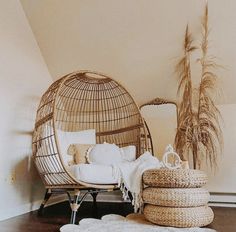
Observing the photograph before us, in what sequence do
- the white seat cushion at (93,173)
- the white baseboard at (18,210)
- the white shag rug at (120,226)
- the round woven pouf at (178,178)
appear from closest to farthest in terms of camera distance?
the white shag rug at (120,226) → the round woven pouf at (178,178) → the white seat cushion at (93,173) → the white baseboard at (18,210)

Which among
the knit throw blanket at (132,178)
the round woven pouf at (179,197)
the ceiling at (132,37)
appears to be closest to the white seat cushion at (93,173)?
the knit throw blanket at (132,178)

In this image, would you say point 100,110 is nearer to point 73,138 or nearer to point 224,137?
point 73,138

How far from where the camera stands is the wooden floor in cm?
209

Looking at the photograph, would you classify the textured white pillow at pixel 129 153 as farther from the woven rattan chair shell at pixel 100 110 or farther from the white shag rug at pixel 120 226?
the white shag rug at pixel 120 226

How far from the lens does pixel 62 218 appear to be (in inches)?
96.6

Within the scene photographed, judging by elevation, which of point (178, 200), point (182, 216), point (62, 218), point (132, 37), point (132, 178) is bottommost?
point (62, 218)

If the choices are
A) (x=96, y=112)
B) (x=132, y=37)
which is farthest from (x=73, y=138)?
(x=132, y=37)

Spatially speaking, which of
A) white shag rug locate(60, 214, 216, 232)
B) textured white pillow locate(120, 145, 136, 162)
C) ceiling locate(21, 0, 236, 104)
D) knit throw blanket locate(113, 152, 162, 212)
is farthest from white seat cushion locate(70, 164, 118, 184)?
ceiling locate(21, 0, 236, 104)

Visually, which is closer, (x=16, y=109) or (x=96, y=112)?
(x=16, y=109)

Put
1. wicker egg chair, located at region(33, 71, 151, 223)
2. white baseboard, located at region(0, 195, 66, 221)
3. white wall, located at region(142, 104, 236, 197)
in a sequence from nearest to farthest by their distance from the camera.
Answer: white baseboard, located at region(0, 195, 66, 221) → wicker egg chair, located at region(33, 71, 151, 223) → white wall, located at region(142, 104, 236, 197)

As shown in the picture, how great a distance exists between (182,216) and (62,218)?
1.08 metres

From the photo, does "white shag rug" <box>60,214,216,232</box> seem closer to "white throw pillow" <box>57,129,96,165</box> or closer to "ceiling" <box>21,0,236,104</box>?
"white throw pillow" <box>57,129,96,165</box>

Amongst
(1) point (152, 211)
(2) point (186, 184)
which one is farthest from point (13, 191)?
(2) point (186, 184)

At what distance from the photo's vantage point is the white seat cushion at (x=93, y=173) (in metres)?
2.21
